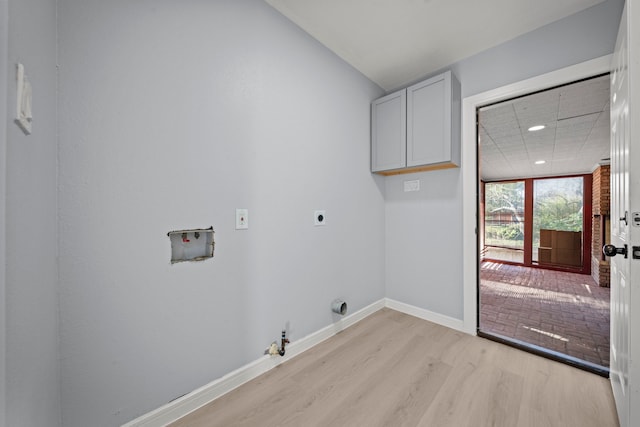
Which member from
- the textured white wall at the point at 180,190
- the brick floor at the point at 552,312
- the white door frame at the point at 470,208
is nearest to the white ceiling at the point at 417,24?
the textured white wall at the point at 180,190

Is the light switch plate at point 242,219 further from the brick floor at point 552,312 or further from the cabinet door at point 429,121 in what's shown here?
the brick floor at point 552,312

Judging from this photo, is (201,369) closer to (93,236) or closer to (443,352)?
(93,236)

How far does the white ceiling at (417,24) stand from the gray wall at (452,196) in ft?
0.34

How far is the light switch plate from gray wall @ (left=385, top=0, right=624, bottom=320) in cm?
180

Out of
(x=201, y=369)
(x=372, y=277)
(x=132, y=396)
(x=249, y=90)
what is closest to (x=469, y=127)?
(x=372, y=277)

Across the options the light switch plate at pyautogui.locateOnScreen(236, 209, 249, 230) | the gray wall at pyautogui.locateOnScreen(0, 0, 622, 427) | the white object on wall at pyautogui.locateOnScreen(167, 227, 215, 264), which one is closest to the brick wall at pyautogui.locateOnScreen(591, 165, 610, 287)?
the gray wall at pyautogui.locateOnScreen(0, 0, 622, 427)

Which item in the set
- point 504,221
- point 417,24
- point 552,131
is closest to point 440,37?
point 417,24

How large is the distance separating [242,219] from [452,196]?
196 cm

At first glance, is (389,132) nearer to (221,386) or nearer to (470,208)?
(470,208)

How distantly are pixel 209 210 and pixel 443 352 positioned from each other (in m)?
2.06

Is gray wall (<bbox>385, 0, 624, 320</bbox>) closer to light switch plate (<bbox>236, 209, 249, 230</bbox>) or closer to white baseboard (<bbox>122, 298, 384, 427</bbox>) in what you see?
white baseboard (<bbox>122, 298, 384, 427</bbox>)

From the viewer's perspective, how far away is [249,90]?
5.41 feet

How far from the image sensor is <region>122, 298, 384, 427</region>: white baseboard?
1.27 meters

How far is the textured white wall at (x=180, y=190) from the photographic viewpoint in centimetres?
108
